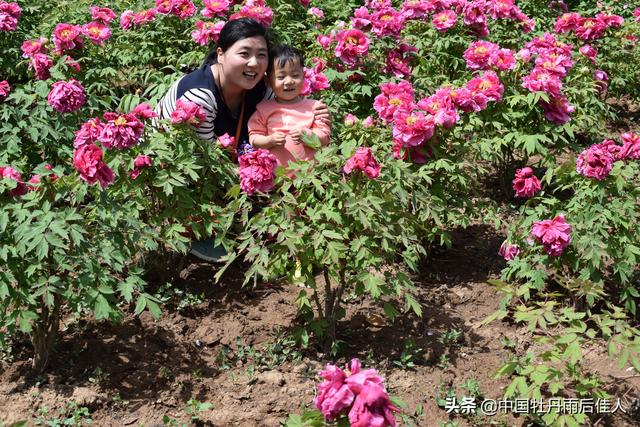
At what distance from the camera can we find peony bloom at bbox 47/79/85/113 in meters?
3.74

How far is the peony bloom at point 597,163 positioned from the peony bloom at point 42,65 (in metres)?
2.91

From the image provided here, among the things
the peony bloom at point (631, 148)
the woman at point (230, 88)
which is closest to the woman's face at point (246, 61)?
the woman at point (230, 88)

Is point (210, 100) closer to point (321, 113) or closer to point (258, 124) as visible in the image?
point (258, 124)

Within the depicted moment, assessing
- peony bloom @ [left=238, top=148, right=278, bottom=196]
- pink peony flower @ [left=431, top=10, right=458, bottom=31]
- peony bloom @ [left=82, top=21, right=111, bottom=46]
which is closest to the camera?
peony bloom @ [left=238, top=148, right=278, bottom=196]

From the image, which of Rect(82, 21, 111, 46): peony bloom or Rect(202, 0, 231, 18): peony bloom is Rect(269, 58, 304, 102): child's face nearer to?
Rect(202, 0, 231, 18): peony bloom

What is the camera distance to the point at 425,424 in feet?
10.5

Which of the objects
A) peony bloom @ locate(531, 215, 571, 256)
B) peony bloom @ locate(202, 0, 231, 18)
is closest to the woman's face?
peony bloom @ locate(202, 0, 231, 18)

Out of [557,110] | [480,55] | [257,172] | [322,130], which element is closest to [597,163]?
[557,110]

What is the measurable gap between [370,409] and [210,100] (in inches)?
102

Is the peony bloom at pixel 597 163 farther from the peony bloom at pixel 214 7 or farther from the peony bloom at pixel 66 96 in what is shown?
the peony bloom at pixel 214 7

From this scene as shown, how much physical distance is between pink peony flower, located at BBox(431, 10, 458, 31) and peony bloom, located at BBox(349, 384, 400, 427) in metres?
3.52

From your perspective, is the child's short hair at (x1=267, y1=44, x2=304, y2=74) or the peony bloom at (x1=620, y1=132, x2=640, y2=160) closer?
the peony bloom at (x1=620, y1=132, x2=640, y2=160)

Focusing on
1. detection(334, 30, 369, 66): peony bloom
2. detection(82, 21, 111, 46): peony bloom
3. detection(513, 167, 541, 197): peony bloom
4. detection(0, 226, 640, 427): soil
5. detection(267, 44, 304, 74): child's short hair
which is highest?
detection(82, 21, 111, 46): peony bloom

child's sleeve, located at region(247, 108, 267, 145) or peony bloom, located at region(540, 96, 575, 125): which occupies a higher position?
child's sleeve, located at region(247, 108, 267, 145)
